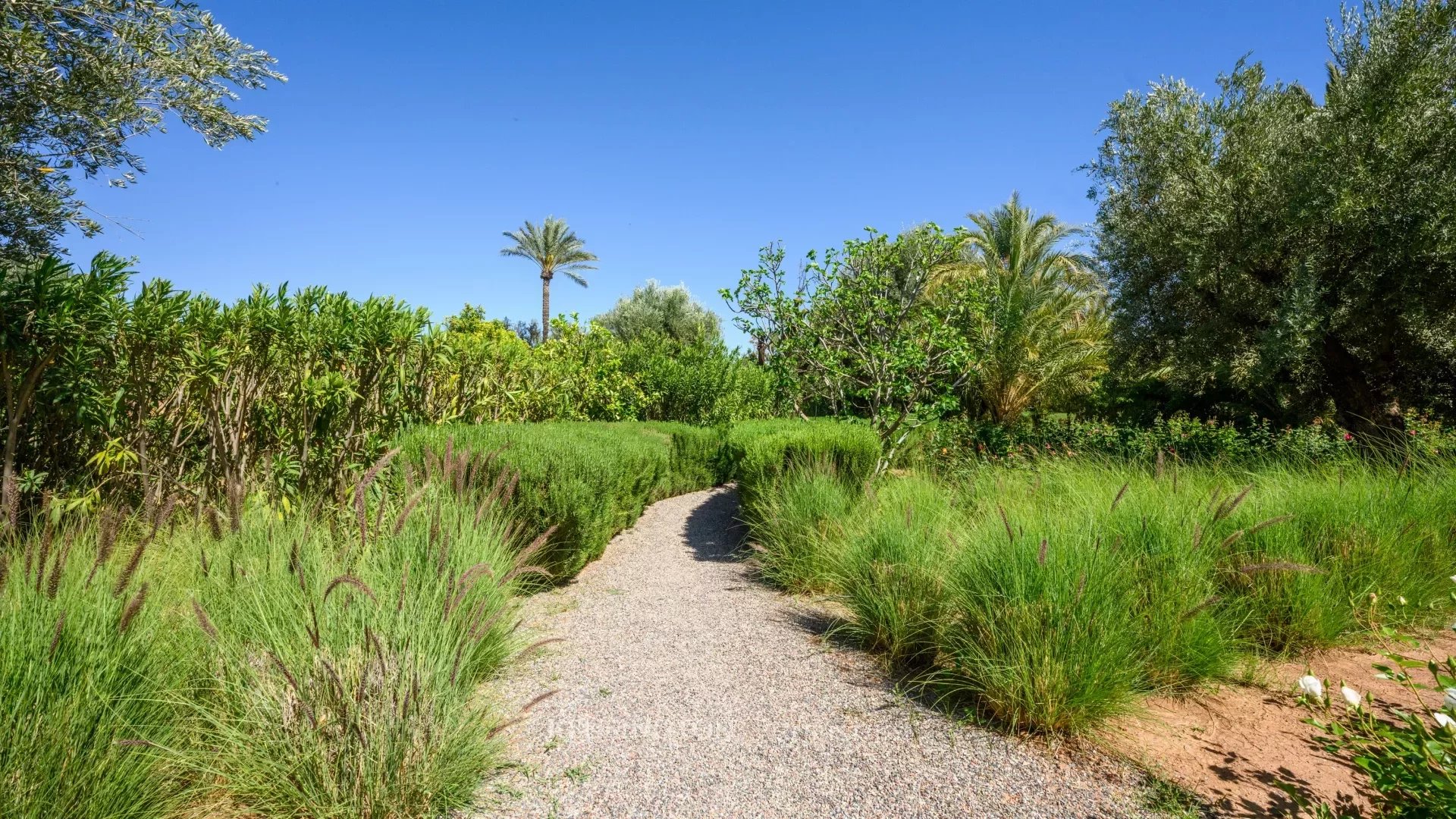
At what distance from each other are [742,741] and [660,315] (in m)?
32.1

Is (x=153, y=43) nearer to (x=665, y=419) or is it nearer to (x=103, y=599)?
(x=103, y=599)

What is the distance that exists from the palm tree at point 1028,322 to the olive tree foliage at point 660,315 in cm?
1452

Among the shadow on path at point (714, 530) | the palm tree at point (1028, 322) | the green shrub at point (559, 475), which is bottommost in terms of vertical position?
the shadow on path at point (714, 530)

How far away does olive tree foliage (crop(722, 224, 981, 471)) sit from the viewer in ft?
28.0

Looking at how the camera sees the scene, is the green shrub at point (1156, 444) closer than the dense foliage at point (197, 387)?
No

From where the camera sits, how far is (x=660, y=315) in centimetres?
3428

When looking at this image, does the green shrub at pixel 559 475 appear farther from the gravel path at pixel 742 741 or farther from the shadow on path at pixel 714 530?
the shadow on path at pixel 714 530

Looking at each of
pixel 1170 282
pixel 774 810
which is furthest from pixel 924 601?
pixel 1170 282

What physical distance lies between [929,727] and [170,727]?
303 centimetres

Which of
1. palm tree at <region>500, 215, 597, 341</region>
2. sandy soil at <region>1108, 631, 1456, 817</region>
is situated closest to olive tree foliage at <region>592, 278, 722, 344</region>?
palm tree at <region>500, 215, 597, 341</region>

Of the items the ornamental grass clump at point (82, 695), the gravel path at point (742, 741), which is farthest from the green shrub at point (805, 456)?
the ornamental grass clump at point (82, 695)

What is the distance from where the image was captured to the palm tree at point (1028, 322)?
18.6 metres

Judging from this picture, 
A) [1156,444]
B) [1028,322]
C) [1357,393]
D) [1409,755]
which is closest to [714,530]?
[1156,444]

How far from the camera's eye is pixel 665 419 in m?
14.8
